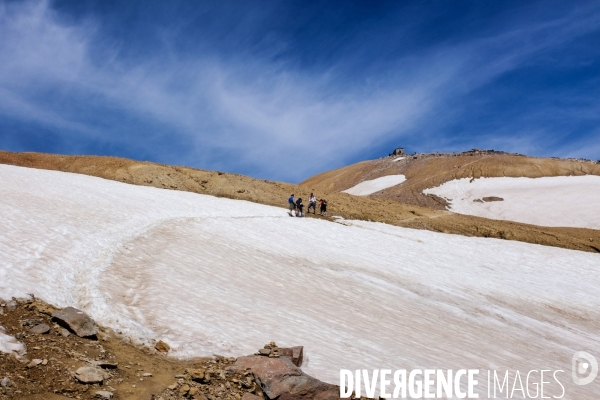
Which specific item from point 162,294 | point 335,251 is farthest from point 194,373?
point 335,251

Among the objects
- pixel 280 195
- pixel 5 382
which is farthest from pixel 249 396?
pixel 280 195

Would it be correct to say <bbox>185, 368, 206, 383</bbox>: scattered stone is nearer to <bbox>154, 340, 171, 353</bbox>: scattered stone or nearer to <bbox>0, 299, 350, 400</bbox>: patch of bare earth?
<bbox>0, 299, 350, 400</bbox>: patch of bare earth

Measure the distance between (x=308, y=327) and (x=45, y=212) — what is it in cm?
1297

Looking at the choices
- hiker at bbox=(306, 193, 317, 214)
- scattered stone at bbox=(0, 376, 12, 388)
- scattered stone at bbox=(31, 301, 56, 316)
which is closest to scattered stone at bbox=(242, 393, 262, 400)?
scattered stone at bbox=(0, 376, 12, 388)

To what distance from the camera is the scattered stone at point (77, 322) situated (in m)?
8.07

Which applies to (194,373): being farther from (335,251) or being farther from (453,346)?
(335,251)

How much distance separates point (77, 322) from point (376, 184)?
62.7 m

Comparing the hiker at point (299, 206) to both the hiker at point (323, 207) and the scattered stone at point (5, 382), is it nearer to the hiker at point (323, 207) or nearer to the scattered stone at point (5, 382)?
the hiker at point (323, 207)

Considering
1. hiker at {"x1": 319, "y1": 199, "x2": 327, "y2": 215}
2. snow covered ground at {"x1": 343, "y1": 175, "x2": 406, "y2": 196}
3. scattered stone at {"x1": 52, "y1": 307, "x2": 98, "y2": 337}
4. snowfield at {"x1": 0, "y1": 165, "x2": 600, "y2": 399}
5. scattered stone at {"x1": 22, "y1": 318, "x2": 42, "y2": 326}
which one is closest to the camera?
scattered stone at {"x1": 22, "y1": 318, "x2": 42, "y2": 326}

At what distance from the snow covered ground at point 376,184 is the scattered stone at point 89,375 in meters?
59.7

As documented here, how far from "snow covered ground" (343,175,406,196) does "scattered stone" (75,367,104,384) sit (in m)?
59.7

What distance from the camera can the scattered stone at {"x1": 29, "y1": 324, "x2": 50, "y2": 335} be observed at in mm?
7703

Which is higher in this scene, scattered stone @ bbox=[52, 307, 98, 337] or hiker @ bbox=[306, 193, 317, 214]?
hiker @ bbox=[306, 193, 317, 214]

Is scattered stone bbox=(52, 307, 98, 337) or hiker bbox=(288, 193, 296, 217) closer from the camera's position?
scattered stone bbox=(52, 307, 98, 337)
